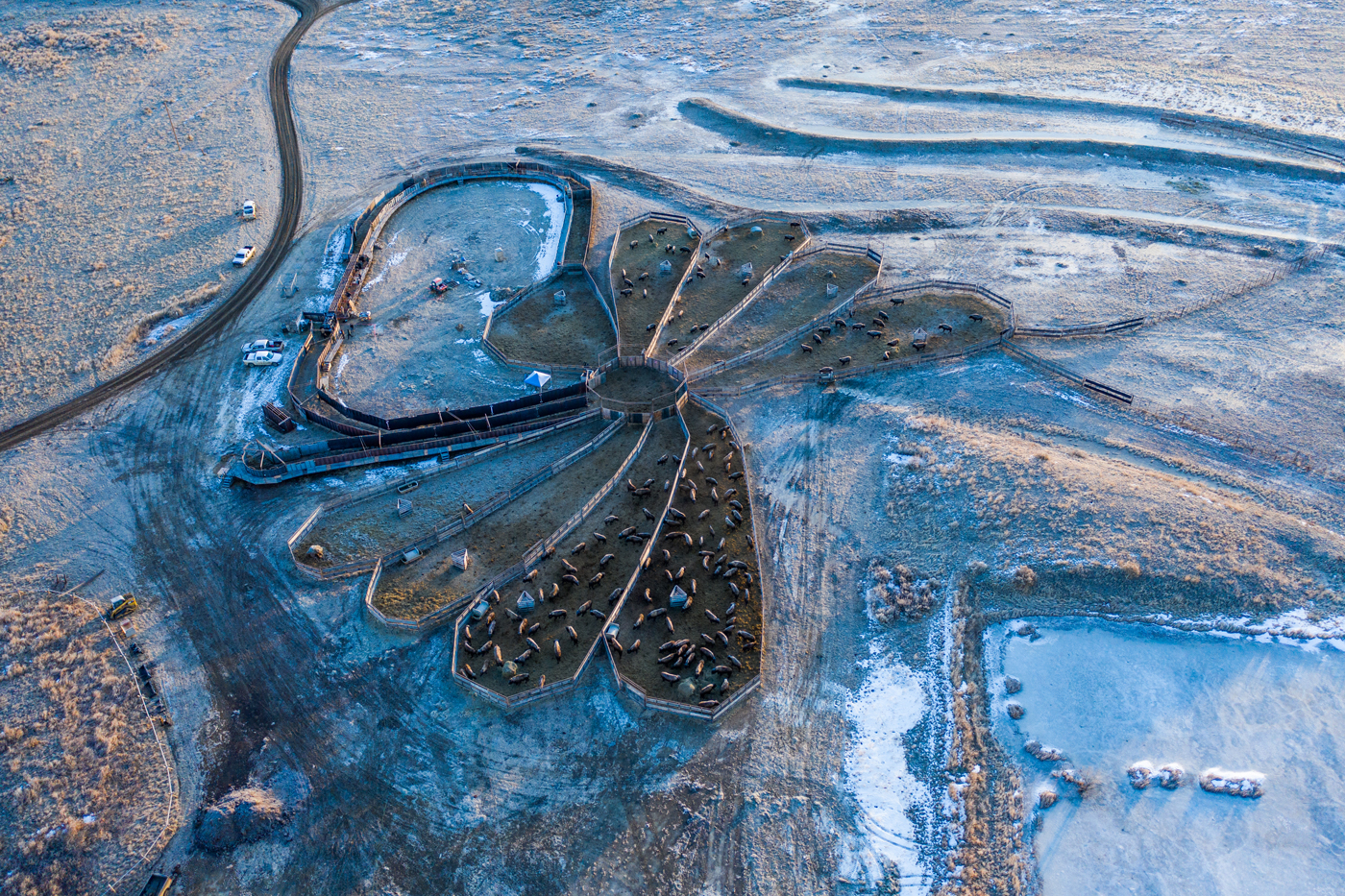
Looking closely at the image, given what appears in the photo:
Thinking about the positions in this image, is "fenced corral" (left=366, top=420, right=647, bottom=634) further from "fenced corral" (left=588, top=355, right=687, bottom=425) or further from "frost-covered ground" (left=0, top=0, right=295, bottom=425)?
"frost-covered ground" (left=0, top=0, right=295, bottom=425)

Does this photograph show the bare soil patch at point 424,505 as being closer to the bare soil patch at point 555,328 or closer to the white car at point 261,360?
the bare soil patch at point 555,328

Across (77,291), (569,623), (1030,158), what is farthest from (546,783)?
(1030,158)

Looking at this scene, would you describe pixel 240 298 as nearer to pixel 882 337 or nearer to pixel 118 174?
pixel 118 174

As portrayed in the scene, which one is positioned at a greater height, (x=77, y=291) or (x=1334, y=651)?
(x=77, y=291)

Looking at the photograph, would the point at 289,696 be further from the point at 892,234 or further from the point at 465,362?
the point at 892,234

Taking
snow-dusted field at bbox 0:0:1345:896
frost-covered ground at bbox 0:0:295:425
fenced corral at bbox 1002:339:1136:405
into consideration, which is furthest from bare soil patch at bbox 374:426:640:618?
frost-covered ground at bbox 0:0:295:425

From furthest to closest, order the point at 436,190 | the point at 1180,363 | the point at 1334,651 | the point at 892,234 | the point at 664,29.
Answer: the point at 664,29 < the point at 436,190 < the point at 892,234 < the point at 1180,363 < the point at 1334,651
